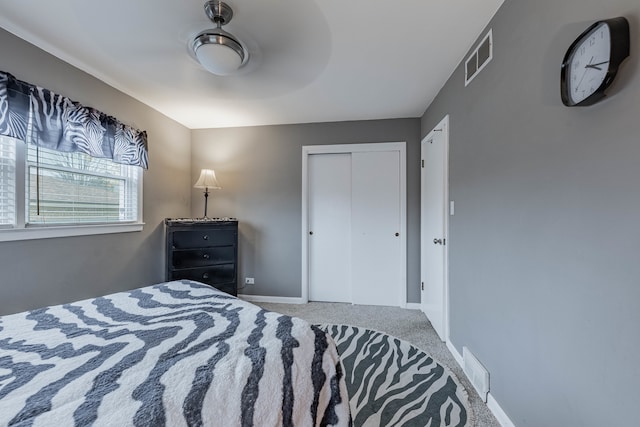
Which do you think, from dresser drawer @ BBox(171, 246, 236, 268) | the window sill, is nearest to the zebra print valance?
the window sill

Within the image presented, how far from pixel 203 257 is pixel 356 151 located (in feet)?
7.36

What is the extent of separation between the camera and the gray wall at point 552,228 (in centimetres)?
84

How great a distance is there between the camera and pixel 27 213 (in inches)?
73.7

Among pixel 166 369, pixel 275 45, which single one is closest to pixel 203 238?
pixel 275 45

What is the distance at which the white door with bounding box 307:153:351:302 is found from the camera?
11.6ft

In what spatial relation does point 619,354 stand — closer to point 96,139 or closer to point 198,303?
point 198,303

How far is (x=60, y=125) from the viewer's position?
6.59 ft

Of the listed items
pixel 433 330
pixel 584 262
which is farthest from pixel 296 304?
pixel 584 262

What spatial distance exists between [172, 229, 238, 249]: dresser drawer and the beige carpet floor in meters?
1.00

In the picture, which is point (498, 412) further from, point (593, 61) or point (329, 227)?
point (329, 227)

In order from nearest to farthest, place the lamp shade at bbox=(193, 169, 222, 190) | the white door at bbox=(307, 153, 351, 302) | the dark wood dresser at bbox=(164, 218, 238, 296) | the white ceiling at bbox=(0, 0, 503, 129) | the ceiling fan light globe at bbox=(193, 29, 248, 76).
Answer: the white ceiling at bbox=(0, 0, 503, 129) < the ceiling fan light globe at bbox=(193, 29, 248, 76) < the dark wood dresser at bbox=(164, 218, 238, 296) < the lamp shade at bbox=(193, 169, 222, 190) < the white door at bbox=(307, 153, 351, 302)

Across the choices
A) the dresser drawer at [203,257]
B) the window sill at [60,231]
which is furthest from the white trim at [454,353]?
the window sill at [60,231]

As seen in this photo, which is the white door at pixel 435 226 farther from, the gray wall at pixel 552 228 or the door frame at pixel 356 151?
the gray wall at pixel 552 228

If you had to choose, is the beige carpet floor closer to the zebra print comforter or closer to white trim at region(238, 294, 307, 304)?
white trim at region(238, 294, 307, 304)
